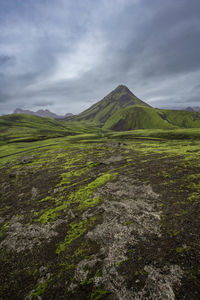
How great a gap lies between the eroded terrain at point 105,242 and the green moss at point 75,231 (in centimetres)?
13

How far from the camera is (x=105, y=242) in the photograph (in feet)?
51.3

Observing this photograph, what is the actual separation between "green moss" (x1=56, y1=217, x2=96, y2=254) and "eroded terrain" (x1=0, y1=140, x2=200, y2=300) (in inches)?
5.1

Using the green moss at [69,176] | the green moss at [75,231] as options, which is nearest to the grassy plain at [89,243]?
the green moss at [75,231]

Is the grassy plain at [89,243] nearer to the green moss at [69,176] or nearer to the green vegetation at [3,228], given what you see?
the green vegetation at [3,228]

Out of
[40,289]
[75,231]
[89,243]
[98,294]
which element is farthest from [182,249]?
[40,289]

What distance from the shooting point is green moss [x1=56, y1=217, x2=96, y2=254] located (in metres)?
16.1

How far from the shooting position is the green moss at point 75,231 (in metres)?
16.1

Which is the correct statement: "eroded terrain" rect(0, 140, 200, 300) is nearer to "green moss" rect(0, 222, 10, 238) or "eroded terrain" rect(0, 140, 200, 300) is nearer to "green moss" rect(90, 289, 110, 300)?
"green moss" rect(90, 289, 110, 300)

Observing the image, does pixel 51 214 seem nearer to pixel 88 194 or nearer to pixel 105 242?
pixel 88 194

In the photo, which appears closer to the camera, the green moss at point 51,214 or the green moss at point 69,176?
the green moss at point 51,214

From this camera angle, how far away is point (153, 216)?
1877cm

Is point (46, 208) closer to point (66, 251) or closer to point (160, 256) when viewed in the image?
point (66, 251)

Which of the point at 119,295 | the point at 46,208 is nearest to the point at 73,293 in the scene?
the point at 119,295

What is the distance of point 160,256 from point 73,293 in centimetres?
831
